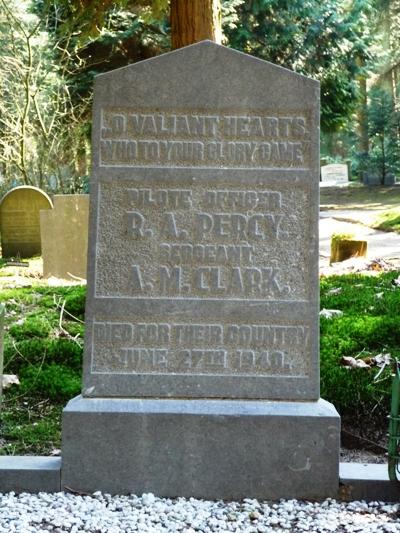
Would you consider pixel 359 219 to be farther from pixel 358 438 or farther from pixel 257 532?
pixel 257 532

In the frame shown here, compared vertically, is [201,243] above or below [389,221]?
above

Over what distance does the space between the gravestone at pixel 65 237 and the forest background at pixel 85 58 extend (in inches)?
237

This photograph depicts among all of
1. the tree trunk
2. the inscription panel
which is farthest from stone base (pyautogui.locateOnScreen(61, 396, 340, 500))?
the tree trunk

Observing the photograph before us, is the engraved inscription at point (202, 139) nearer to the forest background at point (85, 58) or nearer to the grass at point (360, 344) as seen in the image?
the grass at point (360, 344)

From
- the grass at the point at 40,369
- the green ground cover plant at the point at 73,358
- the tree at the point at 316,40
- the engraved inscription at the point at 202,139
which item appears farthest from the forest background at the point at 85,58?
the engraved inscription at the point at 202,139

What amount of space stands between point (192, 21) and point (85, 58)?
1245 centimetres

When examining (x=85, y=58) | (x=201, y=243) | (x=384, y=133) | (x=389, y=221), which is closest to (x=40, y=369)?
(x=201, y=243)

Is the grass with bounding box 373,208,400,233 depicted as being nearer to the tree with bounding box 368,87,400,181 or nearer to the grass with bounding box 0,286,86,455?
the tree with bounding box 368,87,400,181

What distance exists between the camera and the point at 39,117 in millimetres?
17812

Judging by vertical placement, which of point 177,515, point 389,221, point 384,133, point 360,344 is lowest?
point 177,515

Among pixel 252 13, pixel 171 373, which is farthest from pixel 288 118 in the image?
pixel 252 13

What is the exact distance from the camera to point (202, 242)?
142 inches

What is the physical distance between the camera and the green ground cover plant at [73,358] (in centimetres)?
468

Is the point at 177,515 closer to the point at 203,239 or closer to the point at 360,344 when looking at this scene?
the point at 203,239
